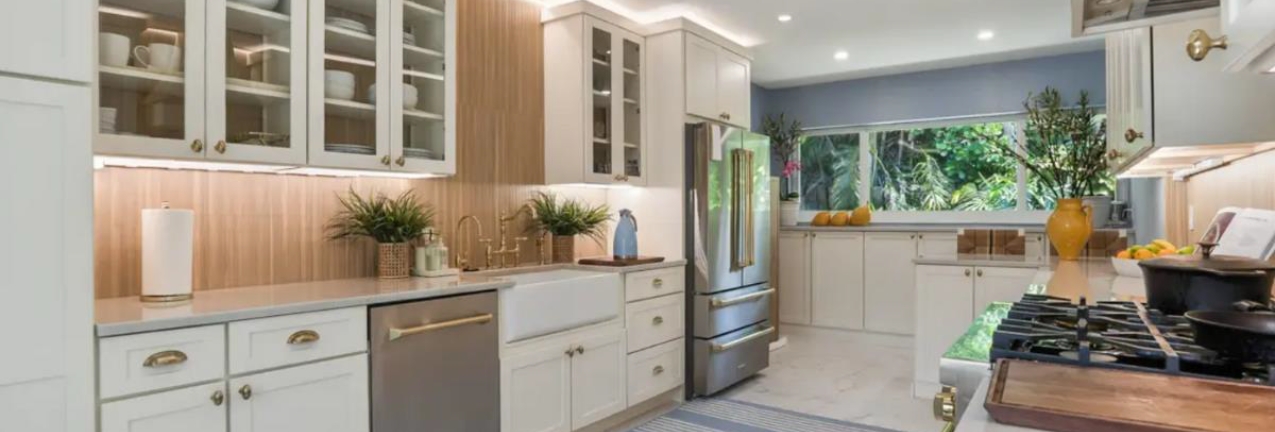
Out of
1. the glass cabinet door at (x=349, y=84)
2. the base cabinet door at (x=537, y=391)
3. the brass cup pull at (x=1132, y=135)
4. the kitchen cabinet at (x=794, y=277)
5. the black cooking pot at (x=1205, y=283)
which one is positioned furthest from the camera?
the kitchen cabinet at (x=794, y=277)

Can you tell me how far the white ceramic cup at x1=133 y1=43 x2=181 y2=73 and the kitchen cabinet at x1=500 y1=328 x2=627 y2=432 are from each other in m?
1.46

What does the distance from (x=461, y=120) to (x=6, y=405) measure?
2.06 metres

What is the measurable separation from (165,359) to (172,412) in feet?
0.46

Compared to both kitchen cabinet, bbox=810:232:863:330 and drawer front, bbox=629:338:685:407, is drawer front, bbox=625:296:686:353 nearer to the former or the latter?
drawer front, bbox=629:338:685:407

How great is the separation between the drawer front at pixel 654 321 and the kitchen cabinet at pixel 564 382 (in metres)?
0.12

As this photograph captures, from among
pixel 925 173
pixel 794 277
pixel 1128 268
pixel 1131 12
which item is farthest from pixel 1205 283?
pixel 925 173

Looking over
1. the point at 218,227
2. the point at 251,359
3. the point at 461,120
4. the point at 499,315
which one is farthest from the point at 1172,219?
the point at 218,227

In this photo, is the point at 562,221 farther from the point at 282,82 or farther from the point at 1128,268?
the point at 1128,268

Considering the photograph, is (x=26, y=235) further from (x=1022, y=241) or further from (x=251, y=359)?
(x=1022, y=241)

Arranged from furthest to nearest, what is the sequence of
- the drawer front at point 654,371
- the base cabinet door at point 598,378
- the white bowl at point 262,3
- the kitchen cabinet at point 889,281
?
the kitchen cabinet at point 889,281 < the drawer front at point 654,371 < the base cabinet door at point 598,378 < the white bowl at point 262,3

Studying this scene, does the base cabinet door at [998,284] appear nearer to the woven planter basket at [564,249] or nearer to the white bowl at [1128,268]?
the white bowl at [1128,268]

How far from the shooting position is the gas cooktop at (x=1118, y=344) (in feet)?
3.12

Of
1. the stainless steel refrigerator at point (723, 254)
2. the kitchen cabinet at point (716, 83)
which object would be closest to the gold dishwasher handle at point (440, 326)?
the stainless steel refrigerator at point (723, 254)

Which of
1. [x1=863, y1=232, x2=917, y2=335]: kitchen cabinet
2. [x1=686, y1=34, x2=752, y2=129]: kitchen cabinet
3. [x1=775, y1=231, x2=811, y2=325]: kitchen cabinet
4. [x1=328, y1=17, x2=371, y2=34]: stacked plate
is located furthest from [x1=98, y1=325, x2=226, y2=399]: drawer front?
[x1=863, y1=232, x2=917, y2=335]: kitchen cabinet
